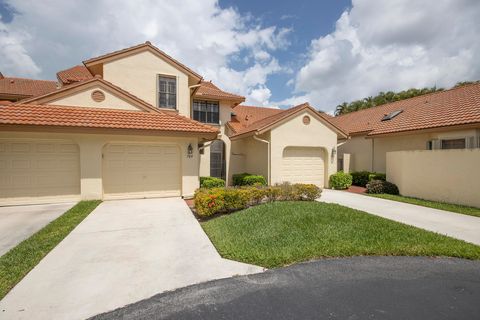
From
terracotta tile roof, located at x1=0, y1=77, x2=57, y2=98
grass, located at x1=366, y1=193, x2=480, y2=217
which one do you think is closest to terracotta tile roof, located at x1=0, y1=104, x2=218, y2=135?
grass, located at x1=366, y1=193, x2=480, y2=217

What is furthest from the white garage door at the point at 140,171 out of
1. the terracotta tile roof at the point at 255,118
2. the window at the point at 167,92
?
the terracotta tile roof at the point at 255,118

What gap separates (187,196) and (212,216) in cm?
371

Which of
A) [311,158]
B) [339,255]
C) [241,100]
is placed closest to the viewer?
[339,255]

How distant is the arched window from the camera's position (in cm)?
1870

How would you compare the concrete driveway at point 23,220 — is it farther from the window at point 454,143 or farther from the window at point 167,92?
the window at point 454,143

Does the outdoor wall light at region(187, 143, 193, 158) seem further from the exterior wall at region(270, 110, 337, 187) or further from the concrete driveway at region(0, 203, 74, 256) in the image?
A: the concrete driveway at region(0, 203, 74, 256)

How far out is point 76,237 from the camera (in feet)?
21.4

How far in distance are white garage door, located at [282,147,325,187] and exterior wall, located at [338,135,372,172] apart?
14.3 ft

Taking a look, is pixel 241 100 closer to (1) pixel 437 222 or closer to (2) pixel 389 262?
(1) pixel 437 222

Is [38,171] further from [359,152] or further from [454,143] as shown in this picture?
[454,143]

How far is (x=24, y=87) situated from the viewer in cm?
2222

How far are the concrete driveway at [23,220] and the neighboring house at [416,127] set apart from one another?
17757 mm

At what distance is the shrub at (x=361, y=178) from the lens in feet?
53.2

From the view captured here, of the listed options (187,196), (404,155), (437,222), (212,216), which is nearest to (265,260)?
(212,216)
